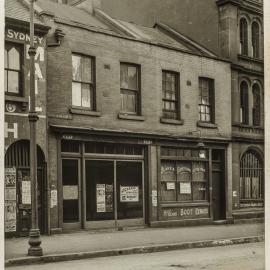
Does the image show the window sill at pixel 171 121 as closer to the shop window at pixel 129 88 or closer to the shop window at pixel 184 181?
the shop window at pixel 129 88

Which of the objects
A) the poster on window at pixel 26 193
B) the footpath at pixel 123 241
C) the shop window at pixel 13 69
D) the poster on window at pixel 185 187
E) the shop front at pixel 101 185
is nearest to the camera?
the footpath at pixel 123 241

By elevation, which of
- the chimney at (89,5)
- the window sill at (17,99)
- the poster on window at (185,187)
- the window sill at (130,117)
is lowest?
the poster on window at (185,187)

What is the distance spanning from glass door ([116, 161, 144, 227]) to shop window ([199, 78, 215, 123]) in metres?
3.49

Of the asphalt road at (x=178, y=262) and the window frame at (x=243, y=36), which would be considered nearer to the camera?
the asphalt road at (x=178, y=262)

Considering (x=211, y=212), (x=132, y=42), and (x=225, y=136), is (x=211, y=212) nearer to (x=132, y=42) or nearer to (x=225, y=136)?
(x=225, y=136)

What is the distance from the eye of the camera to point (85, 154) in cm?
1822

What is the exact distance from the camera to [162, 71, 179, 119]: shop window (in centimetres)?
2092

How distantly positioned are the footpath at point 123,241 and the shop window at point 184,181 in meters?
1.41

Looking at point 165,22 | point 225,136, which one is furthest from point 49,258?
point 165,22

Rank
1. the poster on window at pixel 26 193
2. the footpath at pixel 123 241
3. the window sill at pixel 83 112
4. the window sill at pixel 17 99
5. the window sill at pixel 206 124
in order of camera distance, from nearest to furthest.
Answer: the footpath at pixel 123 241 < the window sill at pixel 17 99 < the poster on window at pixel 26 193 < the window sill at pixel 83 112 < the window sill at pixel 206 124

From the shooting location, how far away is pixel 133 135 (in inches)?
770

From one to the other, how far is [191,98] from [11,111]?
310 inches

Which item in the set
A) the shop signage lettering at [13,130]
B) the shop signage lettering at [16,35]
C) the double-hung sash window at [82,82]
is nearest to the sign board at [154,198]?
the double-hung sash window at [82,82]

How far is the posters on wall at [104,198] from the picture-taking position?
1852cm
